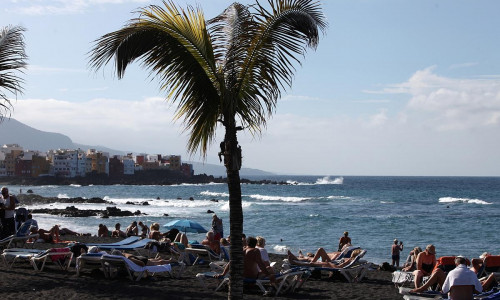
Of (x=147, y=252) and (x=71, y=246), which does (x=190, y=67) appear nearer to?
(x=71, y=246)

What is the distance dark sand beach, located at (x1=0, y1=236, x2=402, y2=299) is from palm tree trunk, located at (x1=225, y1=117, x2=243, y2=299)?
379 centimetres

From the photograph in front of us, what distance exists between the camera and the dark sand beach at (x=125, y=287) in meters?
10.1

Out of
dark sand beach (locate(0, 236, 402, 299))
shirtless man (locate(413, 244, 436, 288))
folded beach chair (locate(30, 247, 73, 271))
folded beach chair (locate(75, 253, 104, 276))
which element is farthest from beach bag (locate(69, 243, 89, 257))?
shirtless man (locate(413, 244, 436, 288))

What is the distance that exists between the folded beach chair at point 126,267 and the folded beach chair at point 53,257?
1.25 metres

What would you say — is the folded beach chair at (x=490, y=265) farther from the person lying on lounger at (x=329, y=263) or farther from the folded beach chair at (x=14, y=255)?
the folded beach chair at (x=14, y=255)

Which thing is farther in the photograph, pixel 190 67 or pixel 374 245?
pixel 374 245

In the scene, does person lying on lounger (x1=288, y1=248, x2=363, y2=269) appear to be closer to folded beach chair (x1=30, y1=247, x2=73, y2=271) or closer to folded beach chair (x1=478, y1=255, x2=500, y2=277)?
folded beach chair (x1=478, y1=255, x2=500, y2=277)

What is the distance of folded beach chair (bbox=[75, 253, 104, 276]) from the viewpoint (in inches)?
456

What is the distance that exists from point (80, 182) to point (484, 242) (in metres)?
124

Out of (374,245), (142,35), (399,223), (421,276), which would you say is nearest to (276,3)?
(142,35)

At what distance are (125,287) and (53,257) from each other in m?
2.48

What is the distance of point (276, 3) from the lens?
6.54 m

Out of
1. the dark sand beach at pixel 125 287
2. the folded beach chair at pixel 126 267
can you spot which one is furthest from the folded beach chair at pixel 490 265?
the folded beach chair at pixel 126 267

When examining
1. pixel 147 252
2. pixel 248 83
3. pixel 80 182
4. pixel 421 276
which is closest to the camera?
pixel 248 83
